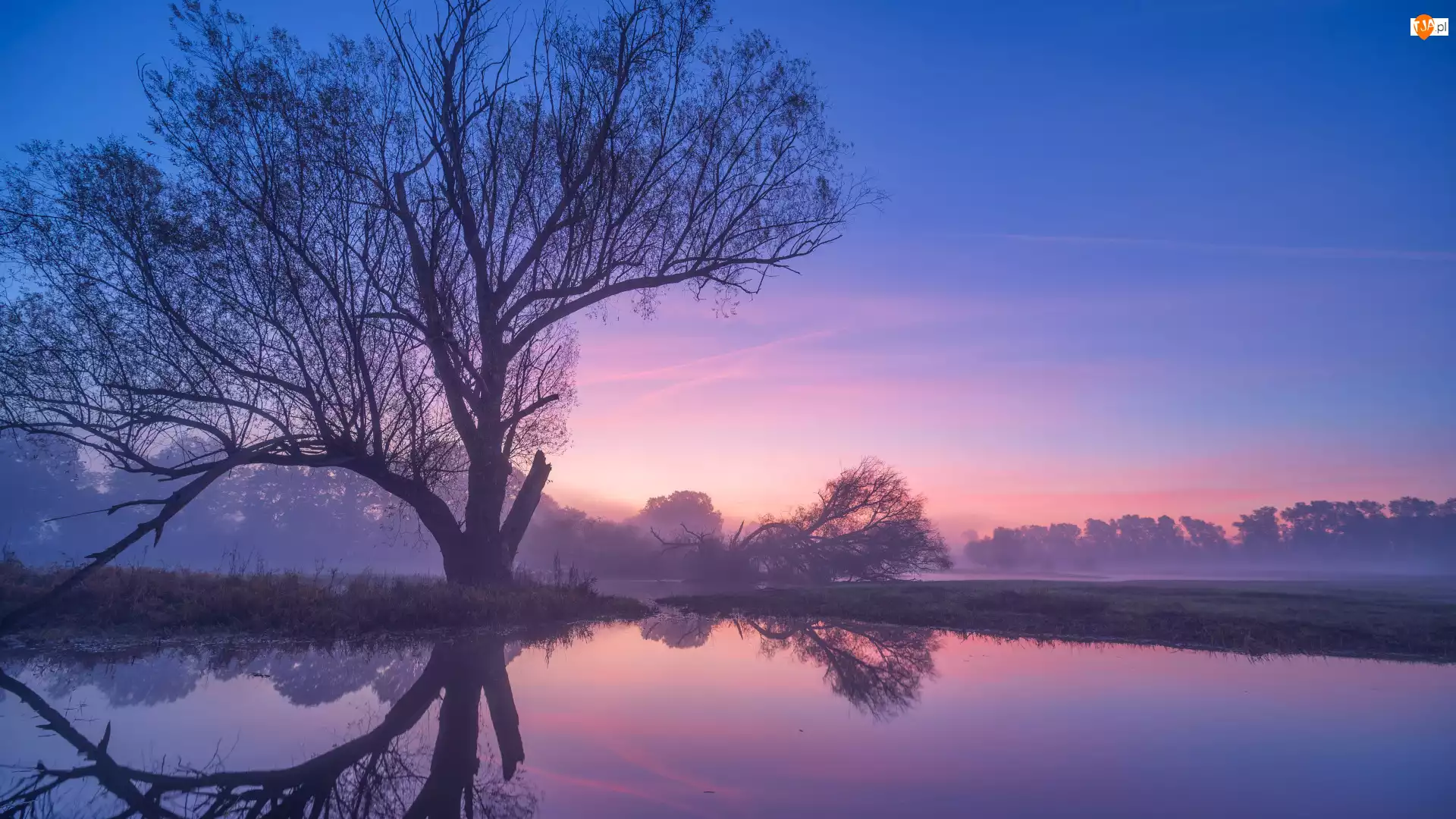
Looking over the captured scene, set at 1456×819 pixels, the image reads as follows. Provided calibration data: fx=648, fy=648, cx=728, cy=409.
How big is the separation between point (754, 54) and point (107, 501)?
67.6 m

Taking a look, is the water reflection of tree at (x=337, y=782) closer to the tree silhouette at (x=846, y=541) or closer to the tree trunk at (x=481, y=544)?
the tree trunk at (x=481, y=544)

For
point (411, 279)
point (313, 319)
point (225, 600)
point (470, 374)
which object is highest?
point (411, 279)

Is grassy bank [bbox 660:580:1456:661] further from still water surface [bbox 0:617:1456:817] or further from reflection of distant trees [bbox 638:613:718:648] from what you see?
still water surface [bbox 0:617:1456:817]

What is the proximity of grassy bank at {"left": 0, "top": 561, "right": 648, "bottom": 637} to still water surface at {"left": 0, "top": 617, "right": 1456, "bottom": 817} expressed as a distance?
1.11 meters

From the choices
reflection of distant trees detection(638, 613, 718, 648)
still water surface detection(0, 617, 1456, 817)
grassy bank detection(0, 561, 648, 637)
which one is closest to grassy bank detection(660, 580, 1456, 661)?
reflection of distant trees detection(638, 613, 718, 648)

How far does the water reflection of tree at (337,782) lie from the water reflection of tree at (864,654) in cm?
292

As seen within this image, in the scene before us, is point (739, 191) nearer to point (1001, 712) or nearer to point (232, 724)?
point (1001, 712)

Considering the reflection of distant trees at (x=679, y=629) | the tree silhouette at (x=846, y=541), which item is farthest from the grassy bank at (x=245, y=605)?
the tree silhouette at (x=846, y=541)

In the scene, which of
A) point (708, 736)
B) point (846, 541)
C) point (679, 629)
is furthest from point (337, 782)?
point (846, 541)

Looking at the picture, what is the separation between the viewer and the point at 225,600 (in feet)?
27.4

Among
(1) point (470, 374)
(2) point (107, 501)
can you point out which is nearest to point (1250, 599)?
(1) point (470, 374)

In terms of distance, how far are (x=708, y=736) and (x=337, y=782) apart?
225cm

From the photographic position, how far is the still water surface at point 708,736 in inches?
134

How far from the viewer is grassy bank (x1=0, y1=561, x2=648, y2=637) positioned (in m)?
7.86
